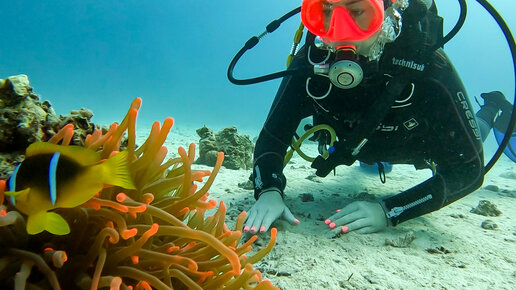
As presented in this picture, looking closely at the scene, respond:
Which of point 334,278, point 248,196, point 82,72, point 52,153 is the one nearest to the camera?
point 52,153

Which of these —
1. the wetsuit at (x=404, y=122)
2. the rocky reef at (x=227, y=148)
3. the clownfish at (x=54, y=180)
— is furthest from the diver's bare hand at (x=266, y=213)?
the rocky reef at (x=227, y=148)

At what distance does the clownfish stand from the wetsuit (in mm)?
2061

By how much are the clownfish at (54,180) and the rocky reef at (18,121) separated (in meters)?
0.69

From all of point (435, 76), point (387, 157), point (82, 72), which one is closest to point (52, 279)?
point (435, 76)

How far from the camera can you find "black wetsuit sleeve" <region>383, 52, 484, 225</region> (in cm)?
263

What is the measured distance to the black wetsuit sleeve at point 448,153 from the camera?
8.64ft

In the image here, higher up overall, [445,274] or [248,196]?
[248,196]

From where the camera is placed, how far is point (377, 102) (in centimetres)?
267

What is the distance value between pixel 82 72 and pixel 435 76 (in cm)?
8483

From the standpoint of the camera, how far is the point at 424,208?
2.64m

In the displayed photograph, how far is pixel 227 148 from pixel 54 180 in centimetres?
484

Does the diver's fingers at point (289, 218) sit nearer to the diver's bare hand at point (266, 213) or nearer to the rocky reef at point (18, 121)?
the diver's bare hand at point (266, 213)

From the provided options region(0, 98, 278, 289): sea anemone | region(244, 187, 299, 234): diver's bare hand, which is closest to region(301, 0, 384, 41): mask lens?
region(244, 187, 299, 234): diver's bare hand

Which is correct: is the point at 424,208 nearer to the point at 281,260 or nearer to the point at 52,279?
the point at 281,260
